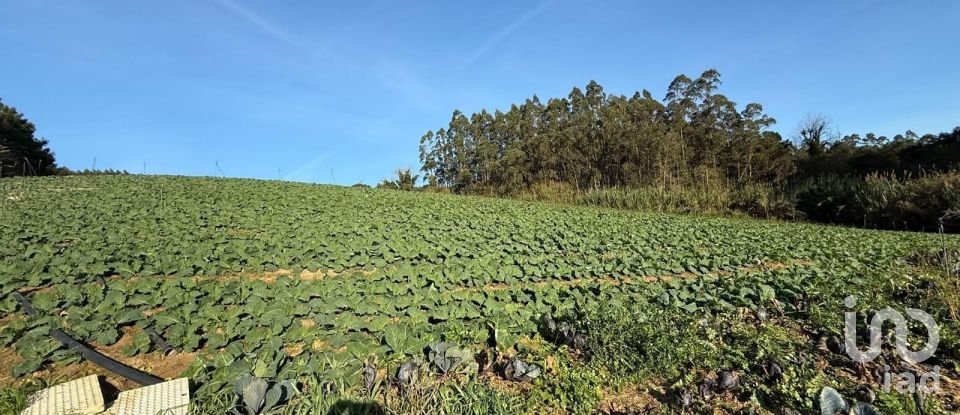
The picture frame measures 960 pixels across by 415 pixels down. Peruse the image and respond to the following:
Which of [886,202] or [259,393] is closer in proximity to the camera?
[259,393]

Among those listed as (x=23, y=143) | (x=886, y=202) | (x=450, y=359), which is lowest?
(x=450, y=359)

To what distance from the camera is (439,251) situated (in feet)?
16.6

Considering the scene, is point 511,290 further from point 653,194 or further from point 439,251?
point 653,194

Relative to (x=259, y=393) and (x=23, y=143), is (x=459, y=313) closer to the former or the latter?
(x=259, y=393)

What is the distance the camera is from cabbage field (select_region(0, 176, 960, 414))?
7.24 feet

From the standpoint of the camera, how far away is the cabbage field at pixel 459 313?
2.21m

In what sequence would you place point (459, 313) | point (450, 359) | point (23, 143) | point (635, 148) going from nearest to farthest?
point (450, 359) < point (459, 313) < point (635, 148) < point (23, 143)

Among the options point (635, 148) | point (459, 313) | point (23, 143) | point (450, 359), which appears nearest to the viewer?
point (450, 359)

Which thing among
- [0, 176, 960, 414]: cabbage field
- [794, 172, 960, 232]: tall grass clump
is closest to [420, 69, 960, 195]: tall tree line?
[794, 172, 960, 232]: tall grass clump

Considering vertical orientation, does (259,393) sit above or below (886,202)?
below

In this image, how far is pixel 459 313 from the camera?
312cm

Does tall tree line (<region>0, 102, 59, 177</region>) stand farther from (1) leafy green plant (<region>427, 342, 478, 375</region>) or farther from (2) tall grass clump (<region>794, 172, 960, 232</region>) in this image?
(2) tall grass clump (<region>794, 172, 960, 232</region>)

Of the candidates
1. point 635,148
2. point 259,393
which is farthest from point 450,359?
point 635,148

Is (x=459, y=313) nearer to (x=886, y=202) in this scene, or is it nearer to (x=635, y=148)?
(x=886, y=202)
